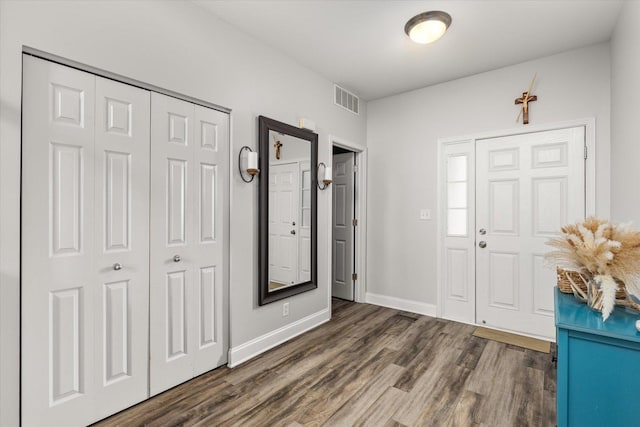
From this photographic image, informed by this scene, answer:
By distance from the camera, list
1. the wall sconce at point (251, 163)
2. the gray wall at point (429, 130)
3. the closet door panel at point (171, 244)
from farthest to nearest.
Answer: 1. the gray wall at point (429, 130)
2. the wall sconce at point (251, 163)
3. the closet door panel at point (171, 244)

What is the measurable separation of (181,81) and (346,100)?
7.12 feet

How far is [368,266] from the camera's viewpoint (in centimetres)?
429

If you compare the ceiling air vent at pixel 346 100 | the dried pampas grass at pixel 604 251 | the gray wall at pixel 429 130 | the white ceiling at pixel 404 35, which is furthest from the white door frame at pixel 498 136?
the dried pampas grass at pixel 604 251

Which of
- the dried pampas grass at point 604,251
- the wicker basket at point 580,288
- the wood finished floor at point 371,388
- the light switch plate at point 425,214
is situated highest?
the light switch plate at point 425,214

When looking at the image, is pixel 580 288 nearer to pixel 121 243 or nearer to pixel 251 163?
pixel 251 163

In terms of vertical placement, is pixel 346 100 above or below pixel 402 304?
above

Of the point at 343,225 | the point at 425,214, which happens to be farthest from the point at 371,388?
the point at 343,225

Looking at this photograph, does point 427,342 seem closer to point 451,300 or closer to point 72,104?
point 451,300

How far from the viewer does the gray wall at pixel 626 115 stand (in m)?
1.90

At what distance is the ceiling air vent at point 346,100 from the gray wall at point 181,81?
162 millimetres

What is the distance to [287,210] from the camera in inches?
119

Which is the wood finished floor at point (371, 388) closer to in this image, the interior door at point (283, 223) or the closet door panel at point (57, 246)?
the closet door panel at point (57, 246)

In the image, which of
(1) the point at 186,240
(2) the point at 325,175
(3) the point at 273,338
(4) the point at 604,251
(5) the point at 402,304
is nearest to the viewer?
(4) the point at 604,251

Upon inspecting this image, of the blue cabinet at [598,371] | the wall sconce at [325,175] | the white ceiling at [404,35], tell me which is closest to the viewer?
the blue cabinet at [598,371]
